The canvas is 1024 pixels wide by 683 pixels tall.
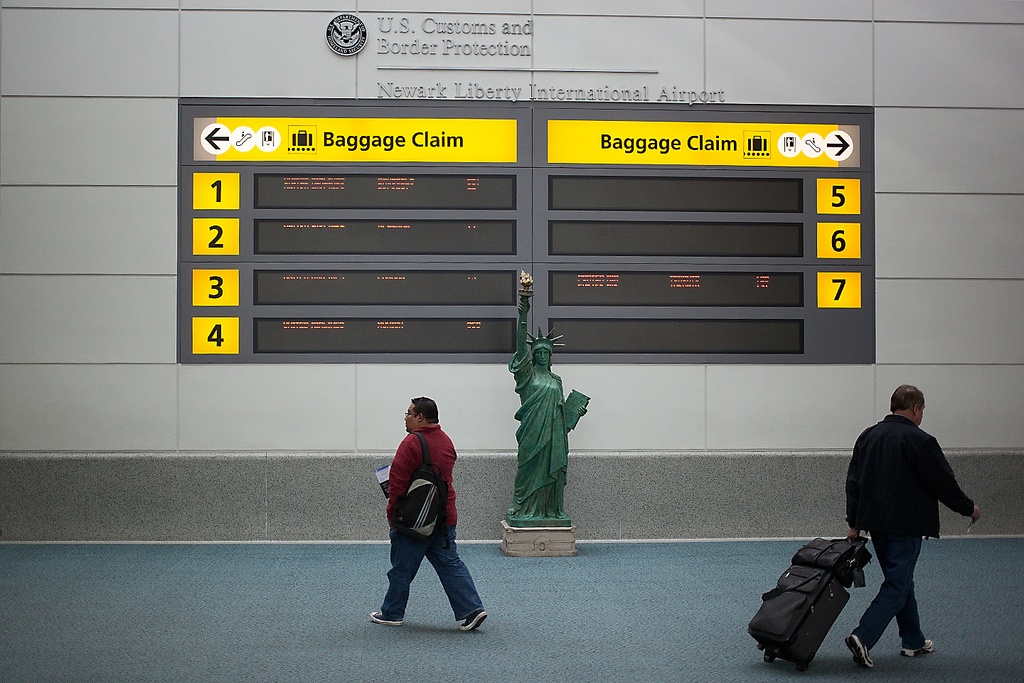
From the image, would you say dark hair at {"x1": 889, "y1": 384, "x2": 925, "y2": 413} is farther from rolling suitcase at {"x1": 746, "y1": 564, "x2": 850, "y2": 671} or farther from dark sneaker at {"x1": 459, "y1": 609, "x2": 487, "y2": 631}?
dark sneaker at {"x1": 459, "y1": 609, "x2": 487, "y2": 631}

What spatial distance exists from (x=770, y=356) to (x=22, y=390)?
794 centimetres

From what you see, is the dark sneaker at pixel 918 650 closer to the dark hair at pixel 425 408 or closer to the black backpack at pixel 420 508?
the black backpack at pixel 420 508

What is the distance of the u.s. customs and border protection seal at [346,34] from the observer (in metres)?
10.8

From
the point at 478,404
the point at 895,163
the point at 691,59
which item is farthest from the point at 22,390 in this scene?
the point at 895,163

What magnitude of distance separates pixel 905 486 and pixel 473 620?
2894mm

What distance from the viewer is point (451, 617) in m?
7.32

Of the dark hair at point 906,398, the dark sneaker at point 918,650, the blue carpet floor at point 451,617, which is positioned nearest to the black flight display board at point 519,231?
the blue carpet floor at point 451,617

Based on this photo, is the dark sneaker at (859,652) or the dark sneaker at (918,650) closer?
the dark sneaker at (859,652)

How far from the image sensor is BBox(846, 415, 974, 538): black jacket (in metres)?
6.02

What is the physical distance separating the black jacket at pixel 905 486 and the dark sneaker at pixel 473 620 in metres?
2.49

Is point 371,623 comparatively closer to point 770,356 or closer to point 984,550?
point 770,356

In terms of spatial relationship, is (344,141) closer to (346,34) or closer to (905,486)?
(346,34)

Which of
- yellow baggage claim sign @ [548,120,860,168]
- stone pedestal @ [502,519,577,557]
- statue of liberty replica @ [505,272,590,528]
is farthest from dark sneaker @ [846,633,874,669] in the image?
yellow baggage claim sign @ [548,120,860,168]

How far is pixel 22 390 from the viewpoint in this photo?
10656 mm
